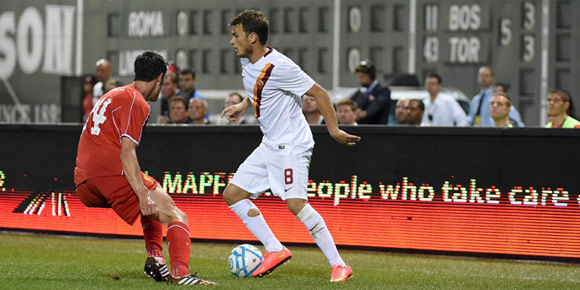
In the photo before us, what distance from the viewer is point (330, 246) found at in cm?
796

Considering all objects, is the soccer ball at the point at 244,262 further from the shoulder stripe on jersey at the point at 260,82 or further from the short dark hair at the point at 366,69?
the short dark hair at the point at 366,69

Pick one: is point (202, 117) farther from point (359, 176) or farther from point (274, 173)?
point (274, 173)

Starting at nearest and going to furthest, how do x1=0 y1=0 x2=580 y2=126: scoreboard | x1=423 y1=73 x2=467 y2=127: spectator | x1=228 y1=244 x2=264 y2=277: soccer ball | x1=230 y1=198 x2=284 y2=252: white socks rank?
x1=228 y1=244 x2=264 y2=277: soccer ball → x1=230 y1=198 x2=284 y2=252: white socks → x1=423 y1=73 x2=467 y2=127: spectator → x1=0 y1=0 x2=580 y2=126: scoreboard

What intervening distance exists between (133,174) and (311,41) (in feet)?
58.5

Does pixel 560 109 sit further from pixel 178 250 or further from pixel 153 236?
pixel 178 250

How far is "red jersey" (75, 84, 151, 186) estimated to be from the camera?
285 inches

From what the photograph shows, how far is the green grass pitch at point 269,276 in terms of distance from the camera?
7676mm

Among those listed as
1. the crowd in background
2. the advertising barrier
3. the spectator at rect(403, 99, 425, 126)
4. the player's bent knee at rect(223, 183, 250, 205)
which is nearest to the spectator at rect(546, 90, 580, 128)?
the crowd in background

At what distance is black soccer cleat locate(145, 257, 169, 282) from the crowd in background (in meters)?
4.65

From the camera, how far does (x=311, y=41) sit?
24.7 meters

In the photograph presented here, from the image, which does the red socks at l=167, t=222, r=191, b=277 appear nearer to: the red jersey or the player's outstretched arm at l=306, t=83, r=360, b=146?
the red jersey

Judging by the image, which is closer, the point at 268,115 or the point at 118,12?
the point at 268,115

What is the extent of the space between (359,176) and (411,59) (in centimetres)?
1363

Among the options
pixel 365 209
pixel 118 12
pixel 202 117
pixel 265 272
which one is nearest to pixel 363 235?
pixel 365 209
